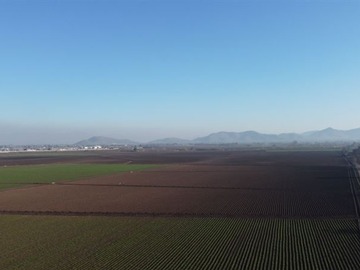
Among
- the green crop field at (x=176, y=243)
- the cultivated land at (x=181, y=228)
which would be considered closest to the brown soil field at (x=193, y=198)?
the cultivated land at (x=181, y=228)

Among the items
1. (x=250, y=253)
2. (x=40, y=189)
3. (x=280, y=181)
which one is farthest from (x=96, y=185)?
(x=250, y=253)

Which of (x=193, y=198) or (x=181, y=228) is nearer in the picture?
(x=181, y=228)

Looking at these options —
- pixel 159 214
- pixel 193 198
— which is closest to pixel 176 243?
pixel 159 214

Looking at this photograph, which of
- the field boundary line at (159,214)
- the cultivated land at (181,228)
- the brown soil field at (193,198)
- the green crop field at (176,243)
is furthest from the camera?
the brown soil field at (193,198)

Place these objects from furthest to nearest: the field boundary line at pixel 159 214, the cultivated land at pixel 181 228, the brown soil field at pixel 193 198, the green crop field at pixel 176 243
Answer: the brown soil field at pixel 193 198
the field boundary line at pixel 159 214
the cultivated land at pixel 181 228
the green crop field at pixel 176 243

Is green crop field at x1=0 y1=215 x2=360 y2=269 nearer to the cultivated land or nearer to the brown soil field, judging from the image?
the cultivated land

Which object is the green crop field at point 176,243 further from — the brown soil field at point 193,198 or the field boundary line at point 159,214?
the brown soil field at point 193,198

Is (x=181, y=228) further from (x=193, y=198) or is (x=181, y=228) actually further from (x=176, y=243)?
(x=193, y=198)
